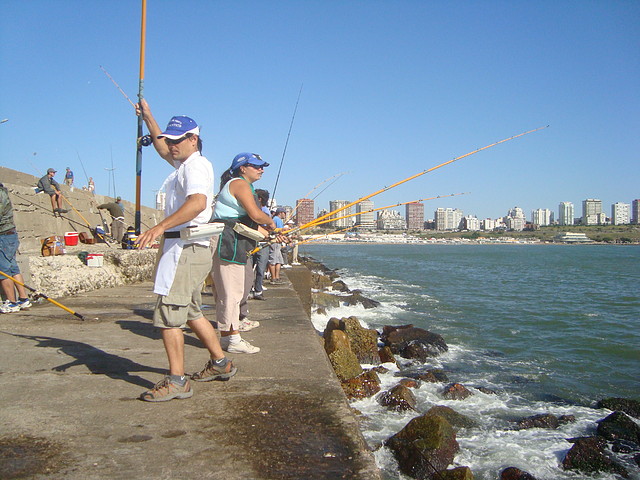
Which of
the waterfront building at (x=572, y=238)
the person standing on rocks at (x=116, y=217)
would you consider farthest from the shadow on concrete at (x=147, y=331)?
the waterfront building at (x=572, y=238)

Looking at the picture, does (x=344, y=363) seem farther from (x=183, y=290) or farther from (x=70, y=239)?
(x=70, y=239)

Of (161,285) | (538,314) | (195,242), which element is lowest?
(538,314)

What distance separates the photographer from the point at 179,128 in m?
3.23

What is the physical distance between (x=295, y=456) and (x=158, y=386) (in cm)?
109

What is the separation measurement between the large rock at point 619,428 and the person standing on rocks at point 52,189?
1100 centimetres

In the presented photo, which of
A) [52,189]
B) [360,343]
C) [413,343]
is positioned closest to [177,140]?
[360,343]

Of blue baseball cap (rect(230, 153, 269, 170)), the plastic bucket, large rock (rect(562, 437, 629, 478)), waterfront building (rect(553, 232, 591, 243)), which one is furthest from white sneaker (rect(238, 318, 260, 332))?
waterfront building (rect(553, 232, 591, 243))

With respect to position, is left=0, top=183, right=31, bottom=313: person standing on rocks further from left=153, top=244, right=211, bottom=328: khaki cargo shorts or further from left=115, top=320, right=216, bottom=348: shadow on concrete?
left=153, top=244, right=211, bottom=328: khaki cargo shorts

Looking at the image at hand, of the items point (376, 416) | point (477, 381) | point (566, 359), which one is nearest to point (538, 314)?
point (566, 359)

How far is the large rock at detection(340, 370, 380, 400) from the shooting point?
7234 mm

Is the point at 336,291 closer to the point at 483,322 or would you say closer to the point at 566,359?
the point at 483,322

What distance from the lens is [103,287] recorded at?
307 inches

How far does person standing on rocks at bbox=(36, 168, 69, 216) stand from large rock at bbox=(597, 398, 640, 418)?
11.2m

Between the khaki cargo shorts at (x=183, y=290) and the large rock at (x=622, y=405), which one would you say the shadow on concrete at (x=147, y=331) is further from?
the large rock at (x=622, y=405)
